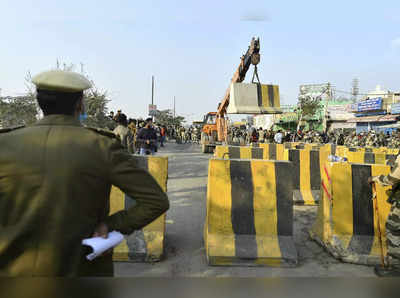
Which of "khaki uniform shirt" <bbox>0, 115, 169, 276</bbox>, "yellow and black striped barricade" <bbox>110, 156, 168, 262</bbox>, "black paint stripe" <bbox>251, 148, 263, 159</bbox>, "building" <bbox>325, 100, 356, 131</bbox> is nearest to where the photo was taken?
"khaki uniform shirt" <bbox>0, 115, 169, 276</bbox>

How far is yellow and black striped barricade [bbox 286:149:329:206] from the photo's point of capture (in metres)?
7.57

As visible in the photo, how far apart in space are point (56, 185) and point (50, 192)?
0.04 metres

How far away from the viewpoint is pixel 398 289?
75 centimetres

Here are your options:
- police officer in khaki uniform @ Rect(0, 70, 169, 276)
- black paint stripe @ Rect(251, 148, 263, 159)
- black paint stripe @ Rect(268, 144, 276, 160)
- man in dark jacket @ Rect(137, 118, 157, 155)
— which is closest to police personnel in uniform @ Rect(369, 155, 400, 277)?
police officer in khaki uniform @ Rect(0, 70, 169, 276)

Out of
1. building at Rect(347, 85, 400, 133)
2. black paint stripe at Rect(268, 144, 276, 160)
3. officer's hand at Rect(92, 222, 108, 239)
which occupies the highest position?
building at Rect(347, 85, 400, 133)

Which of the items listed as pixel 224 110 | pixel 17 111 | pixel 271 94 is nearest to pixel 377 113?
pixel 224 110

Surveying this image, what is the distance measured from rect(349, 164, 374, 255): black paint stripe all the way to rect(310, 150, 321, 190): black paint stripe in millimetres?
3046

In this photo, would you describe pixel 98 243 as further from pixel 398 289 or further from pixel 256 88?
pixel 256 88

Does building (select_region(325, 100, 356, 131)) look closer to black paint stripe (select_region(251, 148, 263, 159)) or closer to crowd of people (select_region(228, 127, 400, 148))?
crowd of people (select_region(228, 127, 400, 148))

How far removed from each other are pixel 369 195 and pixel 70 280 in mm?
4608

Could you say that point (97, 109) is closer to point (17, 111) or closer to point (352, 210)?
point (17, 111)

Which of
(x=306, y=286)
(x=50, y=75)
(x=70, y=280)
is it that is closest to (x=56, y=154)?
(x=50, y=75)

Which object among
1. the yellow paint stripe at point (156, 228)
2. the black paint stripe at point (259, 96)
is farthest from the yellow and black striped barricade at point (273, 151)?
the yellow paint stripe at point (156, 228)

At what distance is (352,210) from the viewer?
4477mm
